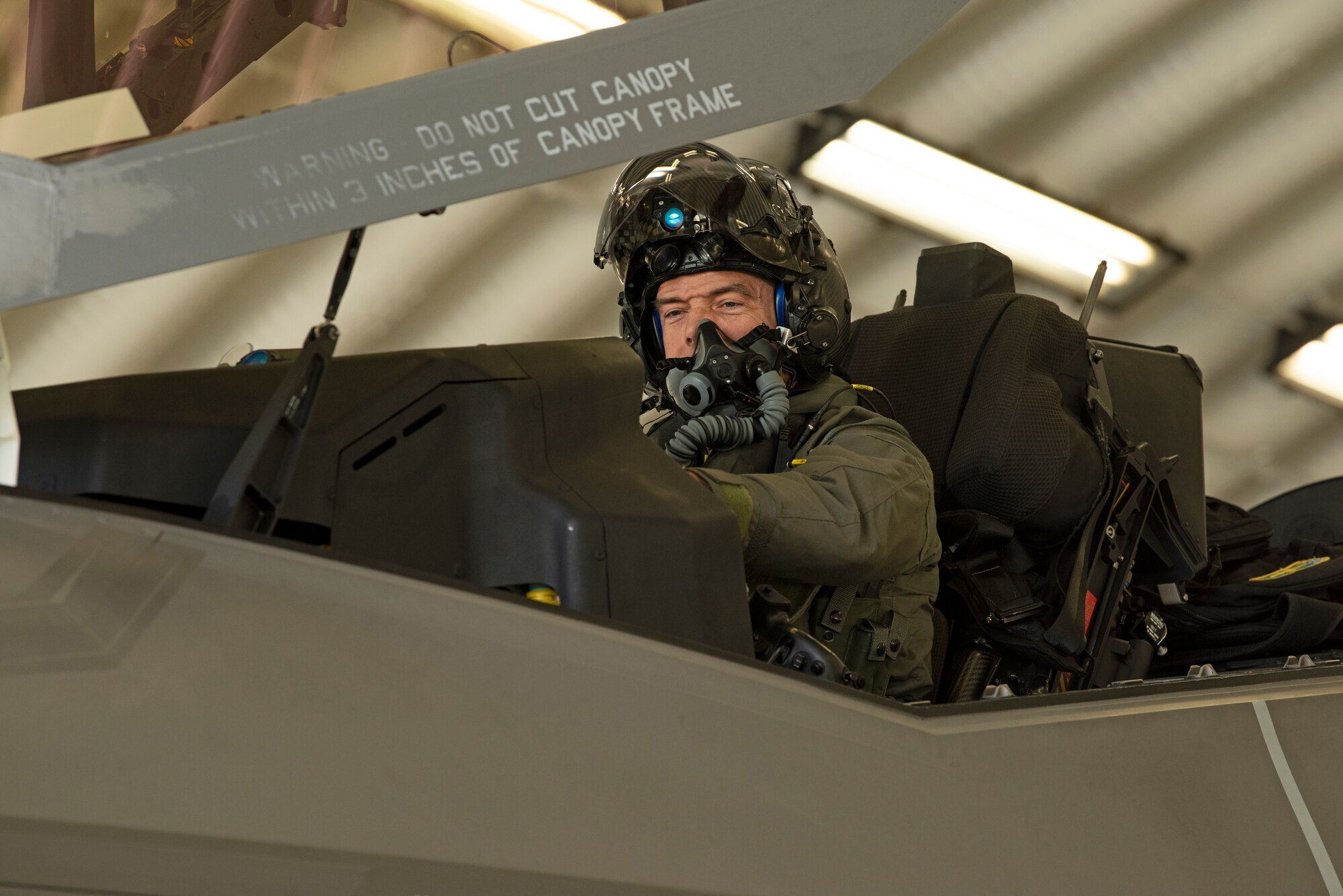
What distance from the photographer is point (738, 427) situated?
5.65 feet

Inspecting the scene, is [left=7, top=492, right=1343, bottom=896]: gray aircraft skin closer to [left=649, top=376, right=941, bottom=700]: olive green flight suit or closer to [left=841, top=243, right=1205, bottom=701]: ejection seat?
[left=649, top=376, right=941, bottom=700]: olive green flight suit

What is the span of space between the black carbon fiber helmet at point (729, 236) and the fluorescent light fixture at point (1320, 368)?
4.02 meters

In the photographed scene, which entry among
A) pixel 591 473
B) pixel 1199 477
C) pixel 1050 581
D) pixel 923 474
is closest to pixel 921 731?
pixel 591 473

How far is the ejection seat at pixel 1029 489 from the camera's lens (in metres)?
1.82

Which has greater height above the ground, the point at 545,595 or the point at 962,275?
the point at 962,275

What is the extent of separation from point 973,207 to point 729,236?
126 inches

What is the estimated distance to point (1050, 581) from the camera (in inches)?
74.5

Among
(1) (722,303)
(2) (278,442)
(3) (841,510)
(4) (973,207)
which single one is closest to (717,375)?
(1) (722,303)

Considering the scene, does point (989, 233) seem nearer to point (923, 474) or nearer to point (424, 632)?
point (923, 474)

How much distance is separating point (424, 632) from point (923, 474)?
100 centimetres

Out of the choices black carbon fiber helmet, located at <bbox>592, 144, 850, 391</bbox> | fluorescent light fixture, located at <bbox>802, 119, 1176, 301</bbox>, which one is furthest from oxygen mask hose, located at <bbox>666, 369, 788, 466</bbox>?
fluorescent light fixture, located at <bbox>802, 119, 1176, 301</bbox>

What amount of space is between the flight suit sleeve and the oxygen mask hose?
0.26 ft

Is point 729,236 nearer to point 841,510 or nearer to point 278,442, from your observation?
point 841,510

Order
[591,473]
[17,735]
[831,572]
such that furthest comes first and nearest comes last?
[831,572] → [591,473] → [17,735]
